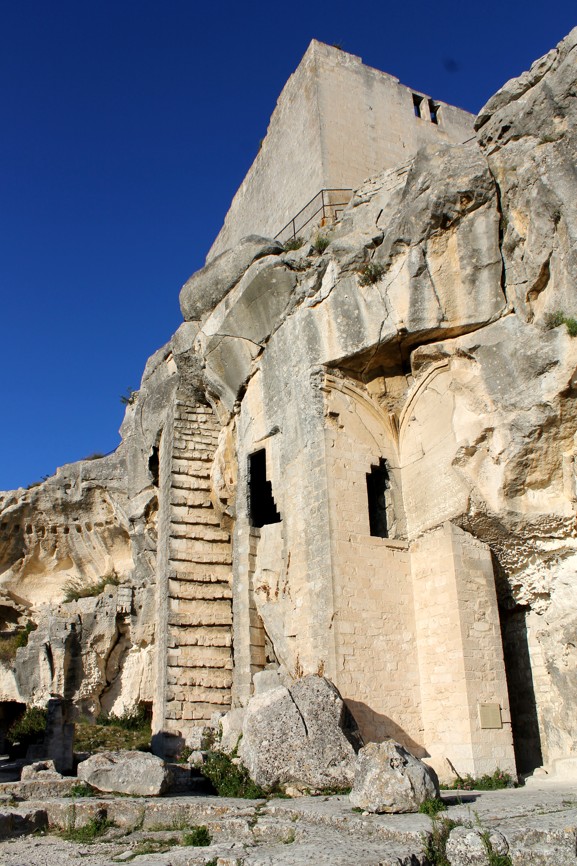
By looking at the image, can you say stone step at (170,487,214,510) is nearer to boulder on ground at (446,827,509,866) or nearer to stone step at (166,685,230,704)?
→ stone step at (166,685,230,704)

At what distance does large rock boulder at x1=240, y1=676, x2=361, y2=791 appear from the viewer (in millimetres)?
8727

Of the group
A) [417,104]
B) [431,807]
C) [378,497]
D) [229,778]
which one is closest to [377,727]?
[229,778]

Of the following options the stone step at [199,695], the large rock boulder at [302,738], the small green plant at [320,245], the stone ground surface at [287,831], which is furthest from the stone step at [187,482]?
Result: the stone ground surface at [287,831]

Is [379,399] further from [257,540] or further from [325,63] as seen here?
[325,63]

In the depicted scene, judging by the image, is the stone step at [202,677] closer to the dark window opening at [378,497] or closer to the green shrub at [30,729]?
the dark window opening at [378,497]

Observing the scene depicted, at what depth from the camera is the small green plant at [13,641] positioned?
70.1 ft

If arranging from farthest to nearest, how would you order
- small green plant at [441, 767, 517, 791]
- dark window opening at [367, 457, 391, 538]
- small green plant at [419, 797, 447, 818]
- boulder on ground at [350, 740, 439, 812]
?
dark window opening at [367, 457, 391, 538] → small green plant at [441, 767, 517, 791] → boulder on ground at [350, 740, 439, 812] → small green plant at [419, 797, 447, 818]

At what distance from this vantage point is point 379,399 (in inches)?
489

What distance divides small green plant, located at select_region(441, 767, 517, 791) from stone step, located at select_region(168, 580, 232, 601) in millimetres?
6219

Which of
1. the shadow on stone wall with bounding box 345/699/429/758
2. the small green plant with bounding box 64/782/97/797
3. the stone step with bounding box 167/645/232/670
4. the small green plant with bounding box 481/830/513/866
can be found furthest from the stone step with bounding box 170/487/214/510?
the small green plant with bounding box 481/830/513/866

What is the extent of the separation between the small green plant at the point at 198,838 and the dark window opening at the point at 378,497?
593 cm

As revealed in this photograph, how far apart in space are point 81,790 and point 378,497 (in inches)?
229

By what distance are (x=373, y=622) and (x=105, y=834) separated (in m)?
4.68

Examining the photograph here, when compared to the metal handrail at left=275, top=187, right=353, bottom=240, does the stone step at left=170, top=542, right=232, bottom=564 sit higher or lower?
lower
